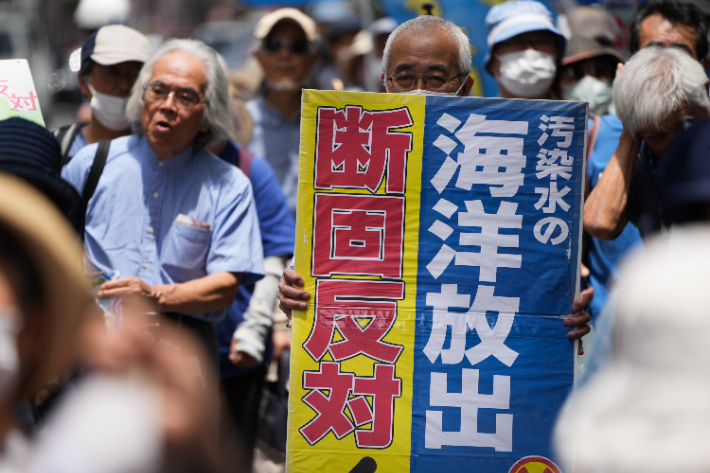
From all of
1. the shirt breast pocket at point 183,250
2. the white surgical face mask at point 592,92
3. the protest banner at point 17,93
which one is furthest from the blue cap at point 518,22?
the protest banner at point 17,93

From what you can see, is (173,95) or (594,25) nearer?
(173,95)

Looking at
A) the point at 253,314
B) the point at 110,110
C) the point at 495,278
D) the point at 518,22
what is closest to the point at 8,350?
the point at 495,278

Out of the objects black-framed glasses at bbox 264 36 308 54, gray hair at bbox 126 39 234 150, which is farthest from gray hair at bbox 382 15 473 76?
black-framed glasses at bbox 264 36 308 54

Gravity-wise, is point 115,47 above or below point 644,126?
above

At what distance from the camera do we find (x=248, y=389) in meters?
4.57

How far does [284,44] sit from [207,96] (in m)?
2.22

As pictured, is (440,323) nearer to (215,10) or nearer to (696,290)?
(696,290)

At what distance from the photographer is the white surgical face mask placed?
5156 millimetres

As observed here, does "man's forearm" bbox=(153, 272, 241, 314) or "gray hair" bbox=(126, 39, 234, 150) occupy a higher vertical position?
"gray hair" bbox=(126, 39, 234, 150)

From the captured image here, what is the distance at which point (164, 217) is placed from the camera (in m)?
3.86

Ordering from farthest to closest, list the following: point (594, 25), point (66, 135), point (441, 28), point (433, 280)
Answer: point (594, 25)
point (66, 135)
point (441, 28)
point (433, 280)

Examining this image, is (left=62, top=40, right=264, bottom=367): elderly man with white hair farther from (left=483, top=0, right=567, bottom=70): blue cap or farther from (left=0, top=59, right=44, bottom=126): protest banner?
(left=483, top=0, right=567, bottom=70): blue cap

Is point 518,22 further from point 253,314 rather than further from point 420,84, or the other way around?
point 253,314

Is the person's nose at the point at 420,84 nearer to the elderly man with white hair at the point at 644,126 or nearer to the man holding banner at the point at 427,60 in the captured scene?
the man holding banner at the point at 427,60
